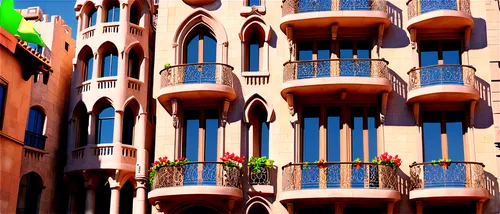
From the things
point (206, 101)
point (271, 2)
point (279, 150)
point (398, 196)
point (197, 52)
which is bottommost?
point (398, 196)

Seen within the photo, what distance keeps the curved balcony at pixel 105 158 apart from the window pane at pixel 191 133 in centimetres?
342

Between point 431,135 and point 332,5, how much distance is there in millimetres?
5908

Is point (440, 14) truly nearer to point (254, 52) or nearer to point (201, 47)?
point (254, 52)

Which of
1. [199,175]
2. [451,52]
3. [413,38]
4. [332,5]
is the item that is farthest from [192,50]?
[451,52]

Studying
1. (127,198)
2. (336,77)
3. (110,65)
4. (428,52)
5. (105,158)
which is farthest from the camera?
(110,65)

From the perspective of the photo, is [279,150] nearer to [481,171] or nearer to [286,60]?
[286,60]

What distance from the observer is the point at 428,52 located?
92.2 ft

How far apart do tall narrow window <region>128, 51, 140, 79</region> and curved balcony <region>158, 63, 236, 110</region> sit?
173 inches

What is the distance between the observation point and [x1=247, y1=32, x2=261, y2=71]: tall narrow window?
93.9ft

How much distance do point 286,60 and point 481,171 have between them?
26.2ft

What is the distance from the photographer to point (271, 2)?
2900 centimetres

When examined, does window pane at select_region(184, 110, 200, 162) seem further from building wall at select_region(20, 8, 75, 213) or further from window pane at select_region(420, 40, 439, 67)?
window pane at select_region(420, 40, 439, 67)

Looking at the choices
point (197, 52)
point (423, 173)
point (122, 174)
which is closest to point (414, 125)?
point (423, 173)

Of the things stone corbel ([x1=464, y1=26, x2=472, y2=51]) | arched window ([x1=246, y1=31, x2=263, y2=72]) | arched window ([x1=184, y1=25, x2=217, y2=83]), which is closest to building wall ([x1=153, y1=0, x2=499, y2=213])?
stone corbel ([x1=464, y1=26, x2=472, y2=51])
